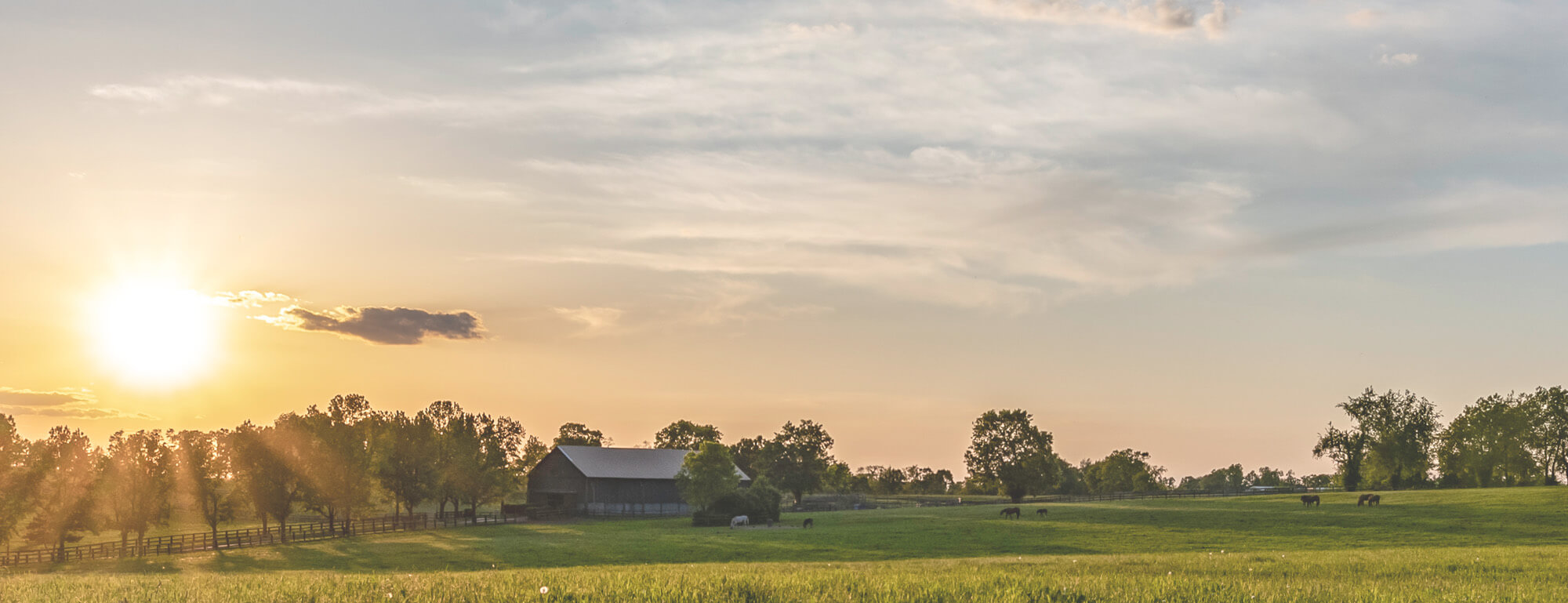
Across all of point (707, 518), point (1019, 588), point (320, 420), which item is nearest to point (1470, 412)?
point (707, 518)

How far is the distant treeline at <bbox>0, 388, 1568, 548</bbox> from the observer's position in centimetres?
7106

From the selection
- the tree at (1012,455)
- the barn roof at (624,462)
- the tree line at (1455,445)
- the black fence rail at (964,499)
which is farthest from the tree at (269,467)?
the tree line at (1455,445)

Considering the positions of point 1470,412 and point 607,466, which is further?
point 1470,412

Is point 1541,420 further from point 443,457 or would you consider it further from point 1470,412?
point 443,457

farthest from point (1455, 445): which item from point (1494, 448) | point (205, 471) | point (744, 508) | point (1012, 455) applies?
point (205, 471)

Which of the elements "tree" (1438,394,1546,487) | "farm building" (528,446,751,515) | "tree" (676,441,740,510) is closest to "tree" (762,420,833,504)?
"farm building" (528,446,751,515)

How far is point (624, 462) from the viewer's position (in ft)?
379

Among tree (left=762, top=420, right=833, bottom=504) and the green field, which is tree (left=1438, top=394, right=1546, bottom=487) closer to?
the green field

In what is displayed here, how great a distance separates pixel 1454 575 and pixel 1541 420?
132 m

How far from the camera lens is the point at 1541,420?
13050 centimetres

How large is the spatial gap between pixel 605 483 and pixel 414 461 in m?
22.7

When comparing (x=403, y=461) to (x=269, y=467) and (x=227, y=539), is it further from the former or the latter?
(x=227, y=539)

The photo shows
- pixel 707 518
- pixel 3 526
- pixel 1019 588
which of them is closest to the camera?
pixel 1019 588

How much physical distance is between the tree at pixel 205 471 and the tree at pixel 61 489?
231 inches
